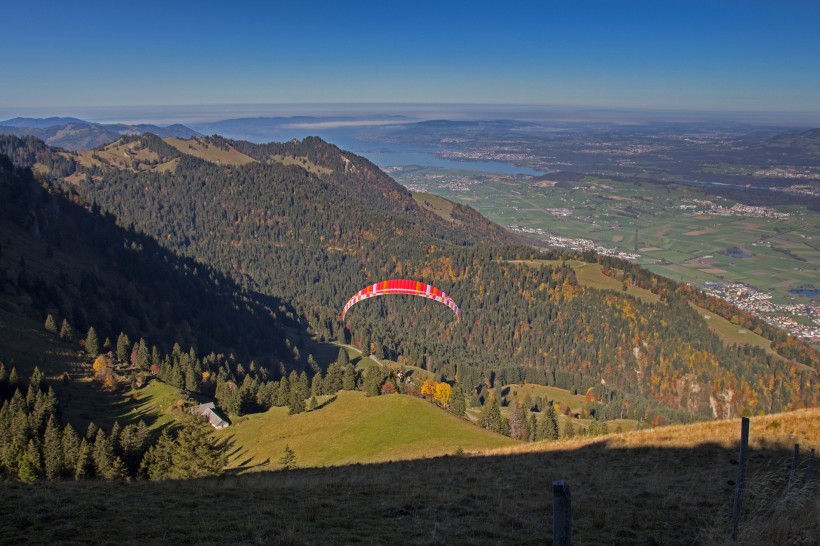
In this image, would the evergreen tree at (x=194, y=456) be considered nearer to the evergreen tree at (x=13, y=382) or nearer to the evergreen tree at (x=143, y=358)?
the evergreen tree at (x=13, y=382)

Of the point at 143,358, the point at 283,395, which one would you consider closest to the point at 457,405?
the point at 283,395

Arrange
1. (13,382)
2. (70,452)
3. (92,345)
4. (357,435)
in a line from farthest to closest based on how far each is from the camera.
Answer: (92,345)
(13,382)
(357,435)
(70,452)

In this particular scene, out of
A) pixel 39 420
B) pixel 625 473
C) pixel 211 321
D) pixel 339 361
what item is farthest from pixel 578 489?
pixel 211 321

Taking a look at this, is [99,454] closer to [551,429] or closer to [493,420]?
[493,420]

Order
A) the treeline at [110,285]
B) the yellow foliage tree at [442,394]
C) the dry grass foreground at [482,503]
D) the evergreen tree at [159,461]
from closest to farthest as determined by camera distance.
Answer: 1. the dry grass foreground at [482,503]
2. the evergreen tree at [159,461]
3. the yellow foliage tree at [442,394]
4. the treeline at [110,285]

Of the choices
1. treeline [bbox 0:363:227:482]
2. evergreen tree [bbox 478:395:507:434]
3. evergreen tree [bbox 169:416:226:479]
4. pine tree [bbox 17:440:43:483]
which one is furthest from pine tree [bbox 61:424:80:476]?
evergreen tree [bbox 478:395:507:434]

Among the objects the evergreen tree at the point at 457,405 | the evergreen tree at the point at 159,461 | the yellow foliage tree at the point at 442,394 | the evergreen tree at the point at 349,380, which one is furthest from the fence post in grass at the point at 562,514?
the yellow foliage tree at the point at 442,394

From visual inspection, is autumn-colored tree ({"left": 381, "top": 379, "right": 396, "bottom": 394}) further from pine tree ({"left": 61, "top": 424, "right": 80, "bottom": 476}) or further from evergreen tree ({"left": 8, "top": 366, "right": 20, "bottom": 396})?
evergreen tree ({"left": 8, "top": 366, "right": 20, "bottom": 396})
